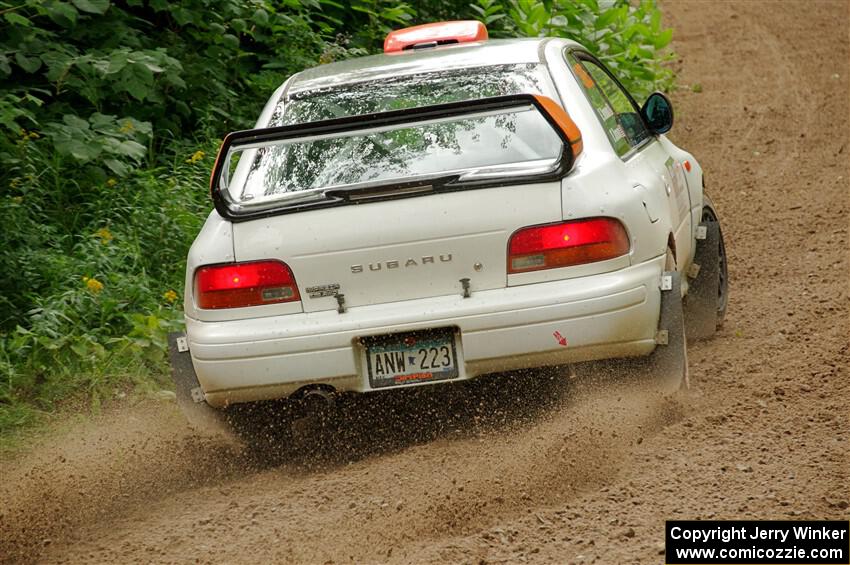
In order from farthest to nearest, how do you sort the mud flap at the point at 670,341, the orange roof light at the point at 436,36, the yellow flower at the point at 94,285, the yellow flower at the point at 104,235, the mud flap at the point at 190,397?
the yellow flower at the point at 104,235 < the yellow flower at the point at 94,285 < the orange roof light at the point at 436,36 < the mud flap at the point at 190,397 < the mud flap at the point at 670,341

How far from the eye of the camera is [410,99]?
545 cm

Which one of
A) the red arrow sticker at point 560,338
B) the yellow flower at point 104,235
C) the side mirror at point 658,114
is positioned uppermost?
the side mirror at point 658,114

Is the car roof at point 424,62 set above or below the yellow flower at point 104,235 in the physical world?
above

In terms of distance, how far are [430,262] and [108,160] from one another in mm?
3443

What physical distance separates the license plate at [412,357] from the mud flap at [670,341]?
Answer: 81 cm

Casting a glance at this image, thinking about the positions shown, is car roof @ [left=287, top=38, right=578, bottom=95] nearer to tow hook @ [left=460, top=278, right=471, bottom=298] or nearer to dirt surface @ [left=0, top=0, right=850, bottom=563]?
tow hook @ [left=460, top=278, right=471, bottom=298]

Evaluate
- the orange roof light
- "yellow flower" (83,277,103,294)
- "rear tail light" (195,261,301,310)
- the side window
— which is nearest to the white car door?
the side window

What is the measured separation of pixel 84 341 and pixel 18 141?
1854 mm

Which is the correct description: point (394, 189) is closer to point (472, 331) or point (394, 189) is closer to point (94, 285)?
point (472, 331)

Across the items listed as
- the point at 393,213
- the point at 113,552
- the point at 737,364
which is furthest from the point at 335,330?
the point at 737,364

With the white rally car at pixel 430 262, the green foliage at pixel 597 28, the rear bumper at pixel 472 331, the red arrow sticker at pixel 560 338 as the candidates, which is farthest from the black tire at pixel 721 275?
the green foliage at pixel 597 28

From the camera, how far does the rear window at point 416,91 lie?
5.42 metres

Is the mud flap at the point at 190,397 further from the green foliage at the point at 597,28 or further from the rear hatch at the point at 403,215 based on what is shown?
the green foliage at the point at 597,28

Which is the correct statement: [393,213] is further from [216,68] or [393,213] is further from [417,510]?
[216,68]
